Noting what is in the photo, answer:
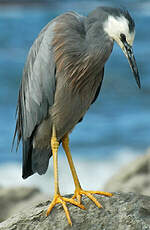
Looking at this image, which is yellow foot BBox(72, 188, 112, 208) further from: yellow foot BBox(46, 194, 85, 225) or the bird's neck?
the bird's neck

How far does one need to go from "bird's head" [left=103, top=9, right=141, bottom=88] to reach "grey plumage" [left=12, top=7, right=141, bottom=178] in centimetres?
1

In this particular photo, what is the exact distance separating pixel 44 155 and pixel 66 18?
115 centimetres

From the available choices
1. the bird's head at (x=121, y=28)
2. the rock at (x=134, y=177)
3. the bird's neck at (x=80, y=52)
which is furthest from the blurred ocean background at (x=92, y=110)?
the bird's head at (x=121, y=28)

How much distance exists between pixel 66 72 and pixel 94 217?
1.06m

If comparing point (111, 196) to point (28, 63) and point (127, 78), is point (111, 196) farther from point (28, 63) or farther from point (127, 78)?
point (127, 78)

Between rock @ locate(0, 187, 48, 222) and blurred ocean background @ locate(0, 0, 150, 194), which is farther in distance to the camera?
blurred ocean background @ locate(0, 0, 150, 194)

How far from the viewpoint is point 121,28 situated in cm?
354

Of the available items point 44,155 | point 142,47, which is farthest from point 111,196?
point 142,47

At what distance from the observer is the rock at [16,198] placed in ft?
21.2

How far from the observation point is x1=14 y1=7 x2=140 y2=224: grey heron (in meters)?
3.66

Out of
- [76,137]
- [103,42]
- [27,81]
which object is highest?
[103,42]

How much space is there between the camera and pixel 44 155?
168 inches

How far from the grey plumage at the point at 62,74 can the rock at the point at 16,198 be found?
2413 millimetres

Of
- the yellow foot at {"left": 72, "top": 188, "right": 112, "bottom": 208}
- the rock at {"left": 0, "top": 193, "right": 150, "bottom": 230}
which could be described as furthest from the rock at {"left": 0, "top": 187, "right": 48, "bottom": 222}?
the rock at {"left": 0, "top": 193, "right": 150, "bottom": 230}
